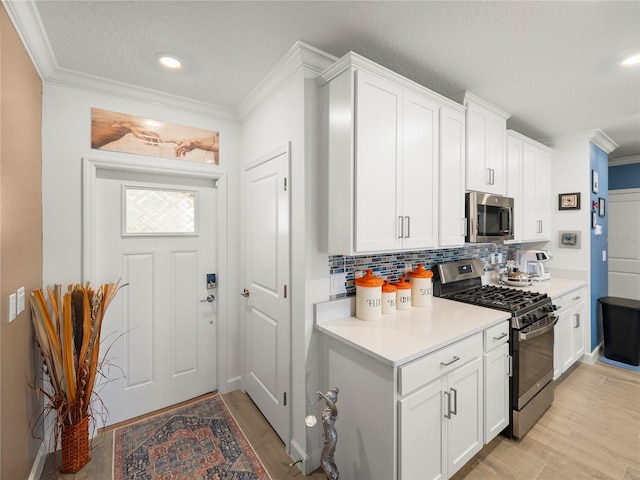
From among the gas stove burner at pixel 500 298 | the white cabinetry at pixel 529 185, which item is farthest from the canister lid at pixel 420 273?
the white cabinetry at pixel 529 185

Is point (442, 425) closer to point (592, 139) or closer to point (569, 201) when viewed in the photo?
point (569, 201)

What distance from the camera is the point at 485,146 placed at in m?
2.48

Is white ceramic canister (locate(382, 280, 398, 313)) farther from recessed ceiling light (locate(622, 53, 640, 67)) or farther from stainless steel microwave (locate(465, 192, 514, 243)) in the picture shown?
recessed ceiling light (locate(622, 53, 640, 67))

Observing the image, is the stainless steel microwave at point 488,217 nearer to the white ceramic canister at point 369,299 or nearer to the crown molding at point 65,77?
the white ceramic canister at point 369,299

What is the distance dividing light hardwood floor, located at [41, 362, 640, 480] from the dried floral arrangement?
9.7 inches

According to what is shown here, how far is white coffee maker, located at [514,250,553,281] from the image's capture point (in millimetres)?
3273

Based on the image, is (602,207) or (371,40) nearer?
(371,40)

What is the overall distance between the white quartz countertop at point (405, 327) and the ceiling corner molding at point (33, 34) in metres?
2.09

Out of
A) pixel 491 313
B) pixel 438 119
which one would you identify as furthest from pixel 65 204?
pixel 491 313

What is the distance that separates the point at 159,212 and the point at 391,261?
1.91 metres

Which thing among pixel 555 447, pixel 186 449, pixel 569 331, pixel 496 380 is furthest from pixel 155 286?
pixel 569 331

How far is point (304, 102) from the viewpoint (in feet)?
5.85

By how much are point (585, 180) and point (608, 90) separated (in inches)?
51.1

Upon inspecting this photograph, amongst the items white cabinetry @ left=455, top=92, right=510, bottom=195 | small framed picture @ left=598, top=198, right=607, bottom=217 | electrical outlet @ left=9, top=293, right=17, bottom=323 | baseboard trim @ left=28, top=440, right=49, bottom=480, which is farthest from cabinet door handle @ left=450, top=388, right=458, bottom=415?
small framed picture @ left=598, top=198, right=607, bottom=217
